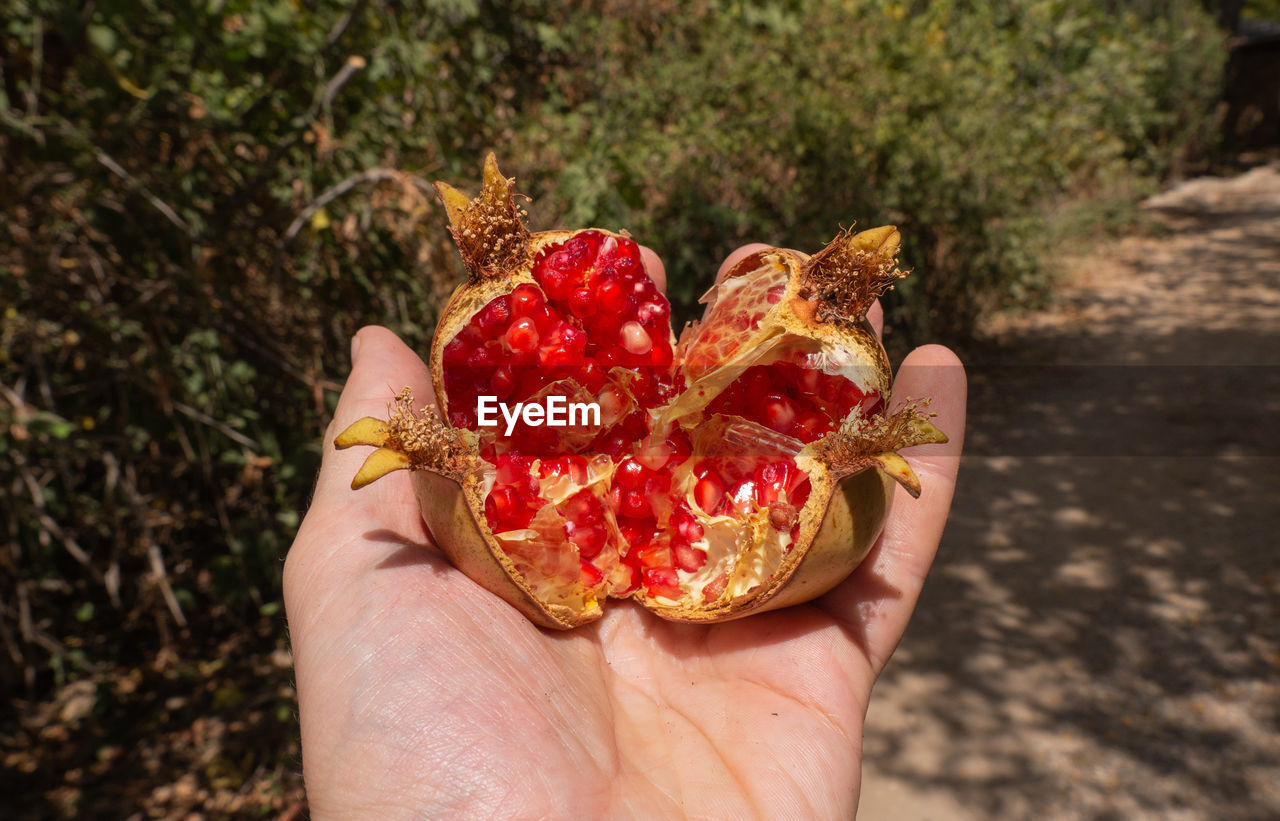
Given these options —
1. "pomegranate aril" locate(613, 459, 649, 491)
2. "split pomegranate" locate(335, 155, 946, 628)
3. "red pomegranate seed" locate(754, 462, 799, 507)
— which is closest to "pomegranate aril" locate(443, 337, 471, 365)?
"split pomegranate" locate(335, 155, 946, 628)

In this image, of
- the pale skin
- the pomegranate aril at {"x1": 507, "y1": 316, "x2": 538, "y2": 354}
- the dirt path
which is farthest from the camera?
the dirt path

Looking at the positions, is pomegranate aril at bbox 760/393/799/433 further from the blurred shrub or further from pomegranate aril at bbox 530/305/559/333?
→ the blurred shrub

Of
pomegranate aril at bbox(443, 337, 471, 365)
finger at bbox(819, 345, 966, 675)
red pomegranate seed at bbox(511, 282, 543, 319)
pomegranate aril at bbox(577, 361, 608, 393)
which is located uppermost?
red pomegranate seed at bbox(511, 282, 543, 319)

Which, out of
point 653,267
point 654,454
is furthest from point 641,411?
point 653,267

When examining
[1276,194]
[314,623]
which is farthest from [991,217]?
[1276,194]

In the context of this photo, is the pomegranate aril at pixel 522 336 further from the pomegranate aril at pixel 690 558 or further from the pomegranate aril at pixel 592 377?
the pomegranate aril at pixel 690 558

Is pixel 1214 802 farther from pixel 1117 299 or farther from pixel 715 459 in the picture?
pixel 1117 299

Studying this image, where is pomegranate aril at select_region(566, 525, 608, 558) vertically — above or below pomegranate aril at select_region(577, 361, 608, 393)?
below
